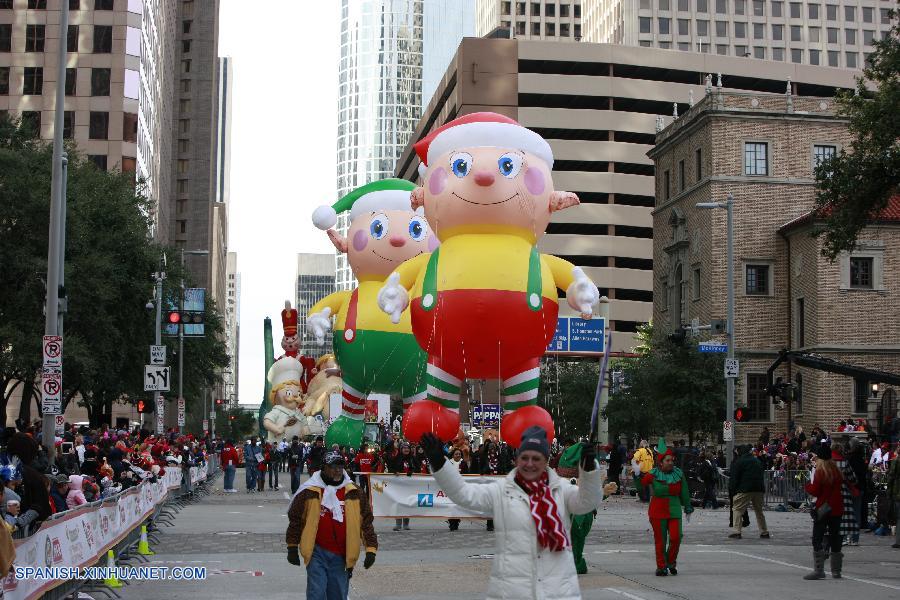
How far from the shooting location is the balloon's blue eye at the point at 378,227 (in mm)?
23797

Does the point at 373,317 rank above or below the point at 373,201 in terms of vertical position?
below

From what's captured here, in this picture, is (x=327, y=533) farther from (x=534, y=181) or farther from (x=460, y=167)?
(x=534, y=181)

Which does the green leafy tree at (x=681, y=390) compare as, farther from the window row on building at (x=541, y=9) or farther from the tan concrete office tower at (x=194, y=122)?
the window row on building at (x=541, y=9)

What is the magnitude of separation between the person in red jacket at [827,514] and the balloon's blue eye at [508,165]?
5878mm

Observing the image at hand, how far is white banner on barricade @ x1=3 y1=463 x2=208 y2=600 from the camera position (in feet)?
32.4

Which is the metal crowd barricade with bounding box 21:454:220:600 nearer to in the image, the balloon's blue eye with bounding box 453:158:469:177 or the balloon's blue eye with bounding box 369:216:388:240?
the balloon's blue eye with bounding box 369:216:388:240

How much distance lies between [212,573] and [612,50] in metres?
85.5

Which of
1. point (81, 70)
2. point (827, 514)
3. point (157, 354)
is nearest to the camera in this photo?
point (827, 514)

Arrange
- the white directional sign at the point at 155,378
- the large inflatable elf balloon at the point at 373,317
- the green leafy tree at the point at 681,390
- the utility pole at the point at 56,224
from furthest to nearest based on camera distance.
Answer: the green leafy tree at the point at 681,390 → the white directional sign at the point at 155,378 → the large inflatable elf balloon at the point at 373,317 → the utility pole at the point at 56,224

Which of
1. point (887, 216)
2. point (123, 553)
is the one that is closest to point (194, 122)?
point (887, 216)

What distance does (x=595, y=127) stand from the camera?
96.2 metres

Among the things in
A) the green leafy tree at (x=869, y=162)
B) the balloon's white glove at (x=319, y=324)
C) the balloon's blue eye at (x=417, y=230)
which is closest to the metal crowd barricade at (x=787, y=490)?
the green leafy tree at (x=869, y=162)

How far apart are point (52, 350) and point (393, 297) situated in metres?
5.69

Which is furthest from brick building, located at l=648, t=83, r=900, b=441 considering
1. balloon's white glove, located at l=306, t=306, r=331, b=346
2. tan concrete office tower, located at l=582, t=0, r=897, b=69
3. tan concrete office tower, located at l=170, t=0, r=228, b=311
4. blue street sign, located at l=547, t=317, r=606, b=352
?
tan concrete office tower, located at l=170, t=0, r=228, b=311
